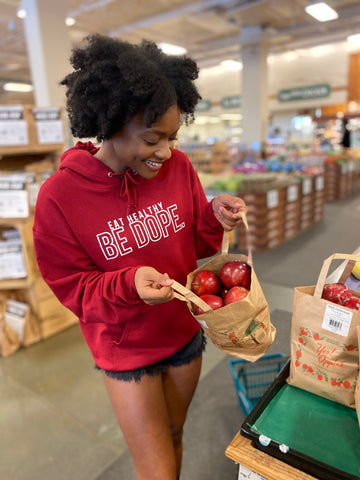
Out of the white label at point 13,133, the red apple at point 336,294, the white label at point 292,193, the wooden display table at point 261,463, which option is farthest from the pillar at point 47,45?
the wooden display table at point 261,463

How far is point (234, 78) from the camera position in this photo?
14344 millimetres

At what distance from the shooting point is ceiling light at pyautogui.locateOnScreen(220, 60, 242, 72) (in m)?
12.4

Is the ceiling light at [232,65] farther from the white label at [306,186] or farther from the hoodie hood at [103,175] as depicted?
the hoodie hood at [103,175]

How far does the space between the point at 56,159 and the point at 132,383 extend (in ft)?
8.86

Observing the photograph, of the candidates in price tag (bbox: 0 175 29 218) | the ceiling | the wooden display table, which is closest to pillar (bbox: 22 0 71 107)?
price tag (bbox: 0 175 29 218)

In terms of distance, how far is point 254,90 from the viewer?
10.1m

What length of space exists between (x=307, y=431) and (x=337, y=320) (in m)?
0.29

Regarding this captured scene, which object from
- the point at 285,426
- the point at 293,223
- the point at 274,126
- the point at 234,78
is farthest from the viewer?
the point at 274,126

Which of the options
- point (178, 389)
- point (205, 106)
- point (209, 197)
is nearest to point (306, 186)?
point (209, 197)

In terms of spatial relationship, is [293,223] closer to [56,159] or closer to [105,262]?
[56,159]

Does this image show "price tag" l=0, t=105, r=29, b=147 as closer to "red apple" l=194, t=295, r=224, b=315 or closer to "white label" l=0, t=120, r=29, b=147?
"white label" l=0, t=120, r=29, b=147

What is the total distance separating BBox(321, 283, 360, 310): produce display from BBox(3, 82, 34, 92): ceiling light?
1690cm

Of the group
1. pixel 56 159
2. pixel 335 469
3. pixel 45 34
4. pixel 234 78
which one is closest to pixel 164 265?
pixel 335 469

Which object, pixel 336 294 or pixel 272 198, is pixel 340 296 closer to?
pixel 336 294
